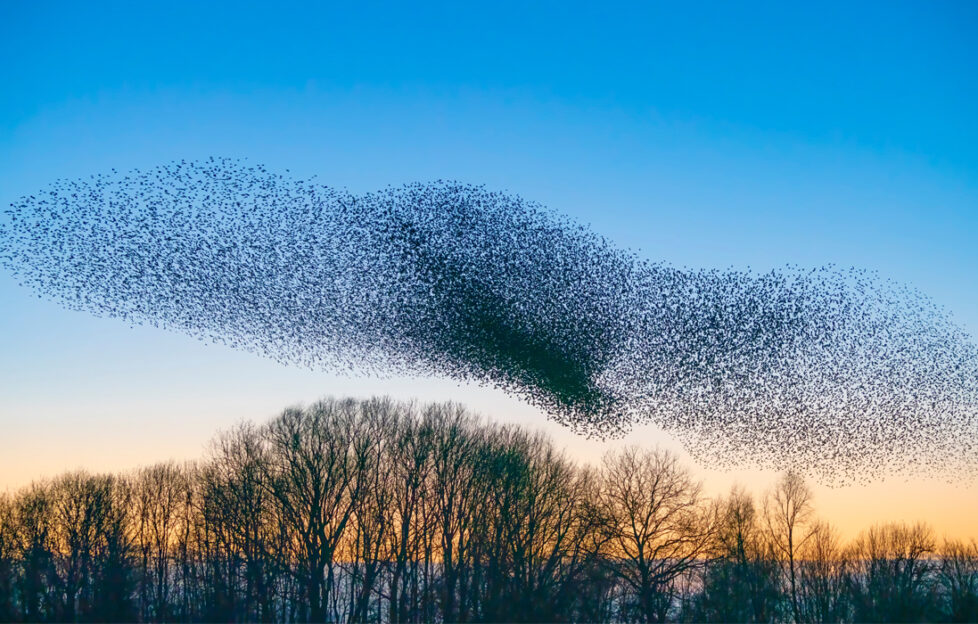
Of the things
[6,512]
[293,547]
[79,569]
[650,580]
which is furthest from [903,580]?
[6,512]

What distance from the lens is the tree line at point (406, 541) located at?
4931cm

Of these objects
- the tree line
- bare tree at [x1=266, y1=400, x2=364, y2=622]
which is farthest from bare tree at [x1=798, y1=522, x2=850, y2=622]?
bare tree at [x1=266, y1=400, x2=364, y2=622]

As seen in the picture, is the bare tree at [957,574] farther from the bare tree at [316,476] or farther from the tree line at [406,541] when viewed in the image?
the bare tree at [316,476]

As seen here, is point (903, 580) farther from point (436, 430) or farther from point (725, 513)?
point (436, 430)

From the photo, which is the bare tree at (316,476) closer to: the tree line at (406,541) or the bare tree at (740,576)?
the tree line at (406,541)

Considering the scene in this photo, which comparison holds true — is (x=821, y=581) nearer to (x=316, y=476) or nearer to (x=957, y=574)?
(x=957, y=574)

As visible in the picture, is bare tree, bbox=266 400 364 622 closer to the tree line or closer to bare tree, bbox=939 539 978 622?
the tree line

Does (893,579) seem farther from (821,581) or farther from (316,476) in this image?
(316,476)

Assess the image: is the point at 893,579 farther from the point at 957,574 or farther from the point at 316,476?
the point at 316,476

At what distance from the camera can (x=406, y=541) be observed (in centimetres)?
5575

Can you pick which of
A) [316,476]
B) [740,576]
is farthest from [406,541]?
[740,576]

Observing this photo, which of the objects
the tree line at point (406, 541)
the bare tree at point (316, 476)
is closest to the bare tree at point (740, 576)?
the tree line at point (406, 541)

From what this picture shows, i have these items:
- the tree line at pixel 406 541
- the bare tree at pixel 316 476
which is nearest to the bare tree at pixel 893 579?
the tree line at pixel 406 541

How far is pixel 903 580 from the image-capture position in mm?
63062
